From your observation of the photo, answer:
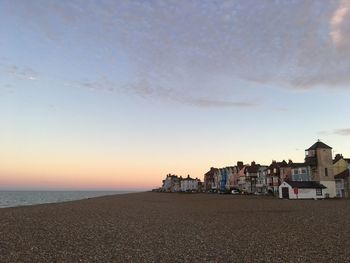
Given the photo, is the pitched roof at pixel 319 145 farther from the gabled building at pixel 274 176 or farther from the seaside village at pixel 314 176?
the gabled building at pixel 274 176

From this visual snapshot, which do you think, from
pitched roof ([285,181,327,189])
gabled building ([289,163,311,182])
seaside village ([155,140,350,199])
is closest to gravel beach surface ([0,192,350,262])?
pitched roof ([285,181,327,189])

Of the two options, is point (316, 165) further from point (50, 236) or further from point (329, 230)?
point (50, 236)

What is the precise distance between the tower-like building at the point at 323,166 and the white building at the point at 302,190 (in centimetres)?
415

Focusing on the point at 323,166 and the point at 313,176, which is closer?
the point at 323,166

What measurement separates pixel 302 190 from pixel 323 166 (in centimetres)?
1157

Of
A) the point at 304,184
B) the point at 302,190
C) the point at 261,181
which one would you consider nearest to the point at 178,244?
the point at 302,190

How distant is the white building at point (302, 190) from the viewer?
259ft

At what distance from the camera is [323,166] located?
8631 cm

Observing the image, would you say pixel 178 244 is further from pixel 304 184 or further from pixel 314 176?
pixel 314 176

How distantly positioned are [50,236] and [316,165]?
77.0 meters

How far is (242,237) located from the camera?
21984 millimetres

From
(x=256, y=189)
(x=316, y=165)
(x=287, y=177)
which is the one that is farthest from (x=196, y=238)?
(x=256, y=189)

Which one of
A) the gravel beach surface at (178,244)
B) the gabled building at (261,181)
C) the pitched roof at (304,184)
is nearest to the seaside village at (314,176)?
the pitched roof at (304,184)

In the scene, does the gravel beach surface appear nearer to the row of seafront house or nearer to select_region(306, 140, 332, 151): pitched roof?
the row of seafront house
